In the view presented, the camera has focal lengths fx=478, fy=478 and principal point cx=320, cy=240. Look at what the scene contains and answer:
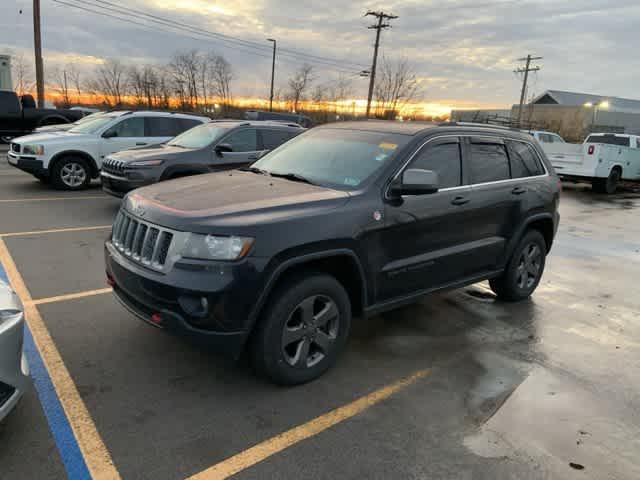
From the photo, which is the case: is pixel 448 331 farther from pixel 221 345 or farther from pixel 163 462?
pixel 163 462

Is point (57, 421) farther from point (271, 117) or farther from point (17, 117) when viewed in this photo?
point (271, 117)

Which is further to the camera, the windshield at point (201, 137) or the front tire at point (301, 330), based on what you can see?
the windshield at point (201, 137)

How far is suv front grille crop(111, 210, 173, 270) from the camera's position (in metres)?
3.03

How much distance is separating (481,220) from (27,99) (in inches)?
838

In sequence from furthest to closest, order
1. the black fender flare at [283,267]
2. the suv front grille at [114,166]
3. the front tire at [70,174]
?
the front tire at [70,174] < the suv front grille at [114,166] < the black fender flare at [283,267]

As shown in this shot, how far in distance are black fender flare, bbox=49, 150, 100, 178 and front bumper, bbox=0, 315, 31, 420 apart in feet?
29.0

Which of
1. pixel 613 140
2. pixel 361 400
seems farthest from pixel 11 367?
pixel 613 140

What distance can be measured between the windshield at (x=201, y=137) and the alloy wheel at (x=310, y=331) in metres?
5.83

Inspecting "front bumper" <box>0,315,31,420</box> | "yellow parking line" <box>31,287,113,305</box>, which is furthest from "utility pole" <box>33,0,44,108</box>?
"front bumper" <box>0,315,31,420</box>

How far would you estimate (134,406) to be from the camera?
300cm

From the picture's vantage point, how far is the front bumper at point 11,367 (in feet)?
7.75

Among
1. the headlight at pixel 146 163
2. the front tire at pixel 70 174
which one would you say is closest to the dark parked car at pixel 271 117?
the front tire at pixel 70 174

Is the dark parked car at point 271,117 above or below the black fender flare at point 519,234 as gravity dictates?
above

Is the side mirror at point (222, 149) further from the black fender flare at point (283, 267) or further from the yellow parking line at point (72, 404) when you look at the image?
the black fender flare at point (283, 267)
